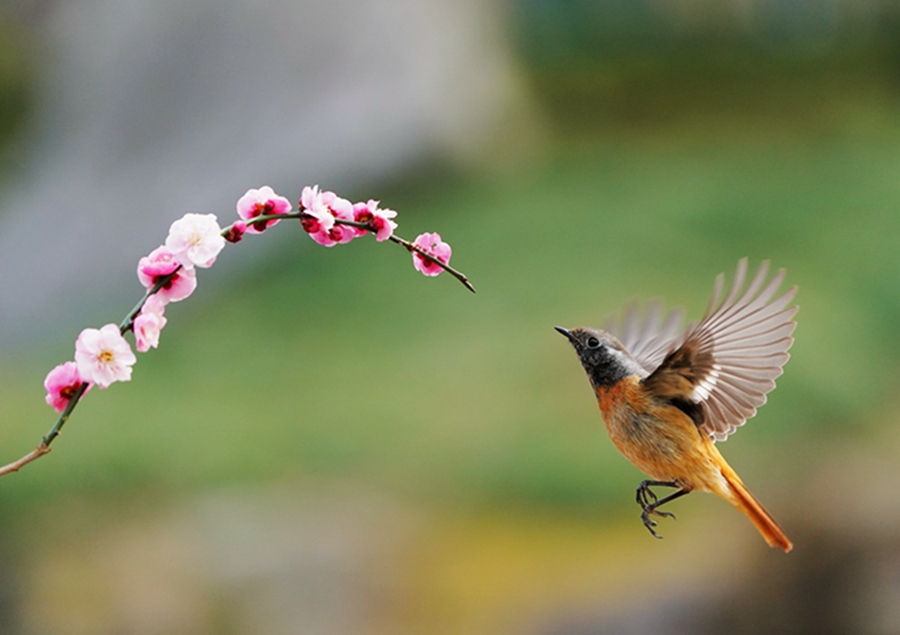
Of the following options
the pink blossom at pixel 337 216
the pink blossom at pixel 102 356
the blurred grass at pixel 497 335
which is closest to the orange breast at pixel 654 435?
the pink blossom at pixel 337 216

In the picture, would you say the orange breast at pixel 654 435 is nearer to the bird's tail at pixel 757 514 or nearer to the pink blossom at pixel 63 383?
the bird's tail at pixel 757 514

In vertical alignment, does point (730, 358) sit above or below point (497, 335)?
below

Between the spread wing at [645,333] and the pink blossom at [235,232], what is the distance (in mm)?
428

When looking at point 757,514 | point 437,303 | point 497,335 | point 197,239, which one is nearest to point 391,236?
point 197,239

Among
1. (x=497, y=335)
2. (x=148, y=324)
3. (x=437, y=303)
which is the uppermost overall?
(x=437, y=303)

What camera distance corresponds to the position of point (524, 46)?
4.20 meters

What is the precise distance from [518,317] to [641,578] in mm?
1113

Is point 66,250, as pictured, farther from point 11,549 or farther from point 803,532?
point 803,532

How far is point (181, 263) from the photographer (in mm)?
512

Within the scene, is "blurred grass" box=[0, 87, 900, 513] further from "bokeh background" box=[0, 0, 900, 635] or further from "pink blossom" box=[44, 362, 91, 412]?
"pink blossom" box=[44, 362, 91, 412]

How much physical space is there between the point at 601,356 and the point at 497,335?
2.14 m

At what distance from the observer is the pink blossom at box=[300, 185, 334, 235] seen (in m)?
0.56

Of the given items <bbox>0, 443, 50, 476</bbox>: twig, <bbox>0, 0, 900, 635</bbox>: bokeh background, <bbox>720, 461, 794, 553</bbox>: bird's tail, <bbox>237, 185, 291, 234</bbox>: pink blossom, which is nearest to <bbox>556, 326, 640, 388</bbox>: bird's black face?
<bbox>720, 461, 794, 553</bbox>: bird's tail

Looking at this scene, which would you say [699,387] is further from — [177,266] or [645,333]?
[177,266]
